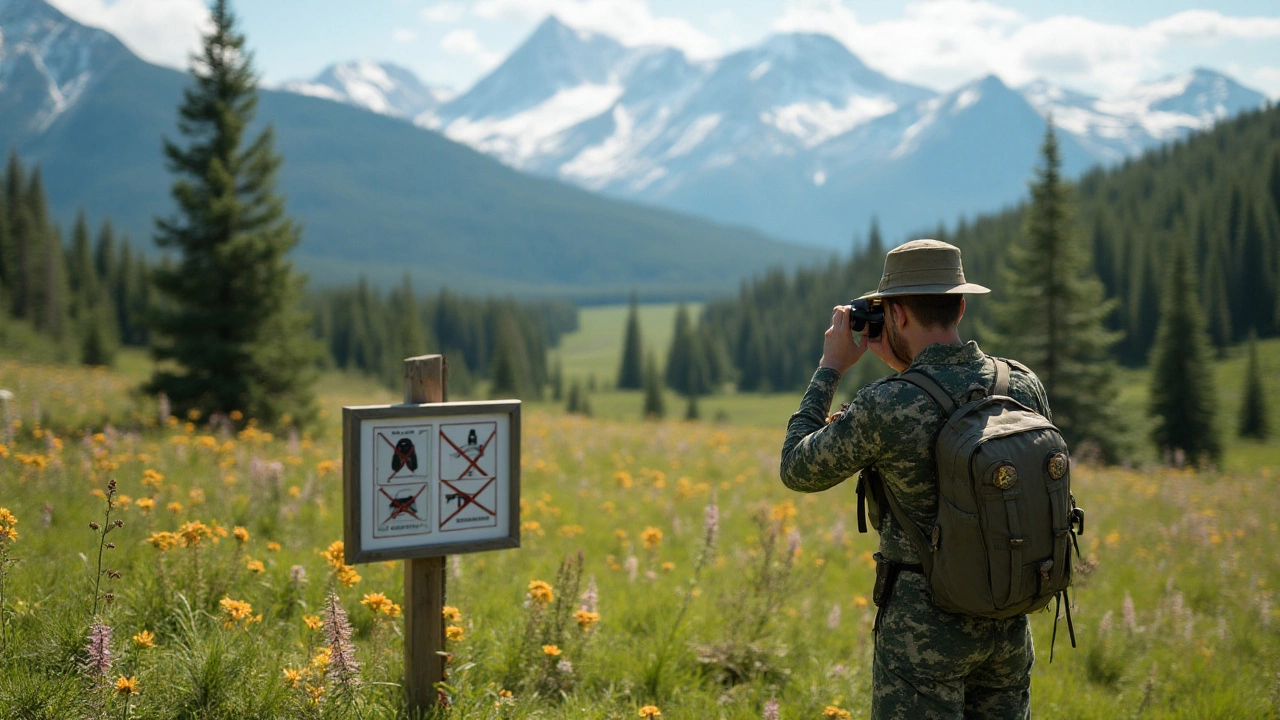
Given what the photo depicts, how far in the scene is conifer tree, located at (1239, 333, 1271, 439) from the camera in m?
51.8

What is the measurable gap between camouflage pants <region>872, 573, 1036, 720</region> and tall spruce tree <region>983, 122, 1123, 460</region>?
1068 inches

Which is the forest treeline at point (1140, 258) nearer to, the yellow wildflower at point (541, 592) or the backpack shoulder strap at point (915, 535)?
the yellow wildflower at point (541, 592)

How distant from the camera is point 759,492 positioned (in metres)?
12.0

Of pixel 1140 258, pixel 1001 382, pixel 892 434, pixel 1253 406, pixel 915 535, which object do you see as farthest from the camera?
pixel 1140 258

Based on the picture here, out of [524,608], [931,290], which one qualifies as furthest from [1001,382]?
[524,608]

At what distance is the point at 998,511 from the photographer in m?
3.16

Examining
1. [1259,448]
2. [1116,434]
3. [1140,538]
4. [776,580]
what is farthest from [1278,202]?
[776,580]

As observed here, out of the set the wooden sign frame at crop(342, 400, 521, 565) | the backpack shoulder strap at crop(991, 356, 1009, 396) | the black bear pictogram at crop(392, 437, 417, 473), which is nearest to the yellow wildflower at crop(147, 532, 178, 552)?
the wooden sign frame at crop(342, 400, 521, 565)

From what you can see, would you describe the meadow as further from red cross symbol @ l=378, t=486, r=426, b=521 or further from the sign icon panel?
the sign icon panel

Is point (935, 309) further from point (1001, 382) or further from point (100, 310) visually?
point (100, 310)

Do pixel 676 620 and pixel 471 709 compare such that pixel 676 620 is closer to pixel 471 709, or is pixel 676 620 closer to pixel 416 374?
pixel 471 709

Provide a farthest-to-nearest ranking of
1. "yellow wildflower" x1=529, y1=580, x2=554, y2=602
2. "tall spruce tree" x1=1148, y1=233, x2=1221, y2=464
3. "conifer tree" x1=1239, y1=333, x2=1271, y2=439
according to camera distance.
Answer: "conifer tree" x1=1239, y1=333, x2=1271, y2=439 < "tall spruce tree" x1=1148, y1=233, x2=1221, y2=464 < "yellow wildflower" x1=529, y1=580, x2=554, y2=602

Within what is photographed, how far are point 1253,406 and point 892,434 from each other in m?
62.6

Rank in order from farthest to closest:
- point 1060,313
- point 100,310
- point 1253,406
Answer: point 100,310
point 1253,406
point 1060,313
